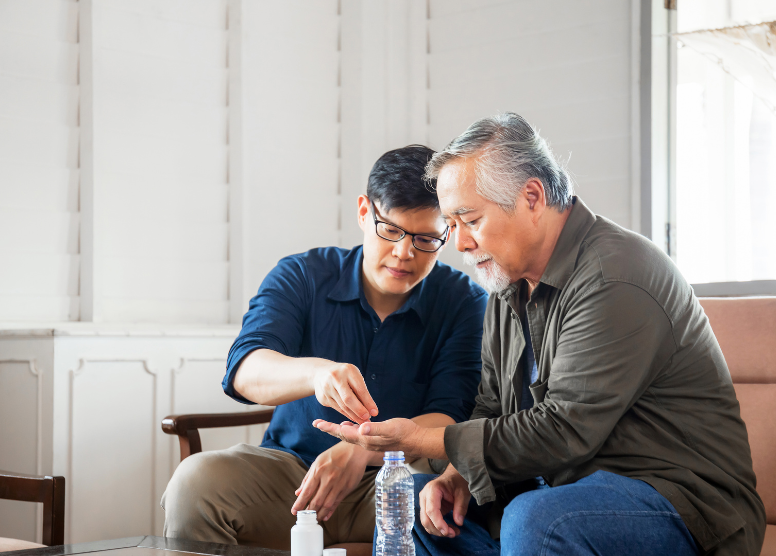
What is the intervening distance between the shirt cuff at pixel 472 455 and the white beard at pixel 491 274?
1.08 feet

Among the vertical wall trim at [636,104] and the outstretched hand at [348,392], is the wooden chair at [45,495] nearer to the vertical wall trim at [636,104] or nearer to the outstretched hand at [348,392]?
the outstretched hand at [348,392]

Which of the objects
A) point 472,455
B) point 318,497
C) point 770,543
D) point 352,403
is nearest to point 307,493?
point 318,497

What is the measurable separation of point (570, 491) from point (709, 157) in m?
2.04

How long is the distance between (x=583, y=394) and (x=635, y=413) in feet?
0.44

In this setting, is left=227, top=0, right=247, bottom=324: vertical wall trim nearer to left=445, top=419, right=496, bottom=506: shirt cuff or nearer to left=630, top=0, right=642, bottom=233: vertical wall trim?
left=630, top=0, right=642, bottom=233: vertical wall trim

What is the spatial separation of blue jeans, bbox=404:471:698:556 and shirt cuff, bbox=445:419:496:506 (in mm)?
72

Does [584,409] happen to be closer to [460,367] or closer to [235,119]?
[460,367]

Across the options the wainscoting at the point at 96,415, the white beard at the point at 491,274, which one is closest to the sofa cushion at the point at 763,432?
the white beard at the point at 491,274

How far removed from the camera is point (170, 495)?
70.9 inches

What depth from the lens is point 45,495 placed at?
181 cm

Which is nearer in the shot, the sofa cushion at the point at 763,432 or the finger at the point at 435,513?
the finger at the point at 435,513

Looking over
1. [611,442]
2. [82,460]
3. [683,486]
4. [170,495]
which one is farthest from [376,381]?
[82,460]

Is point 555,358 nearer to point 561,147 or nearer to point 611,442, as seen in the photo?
point 611,442

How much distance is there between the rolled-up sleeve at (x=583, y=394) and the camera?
53.7 inches
